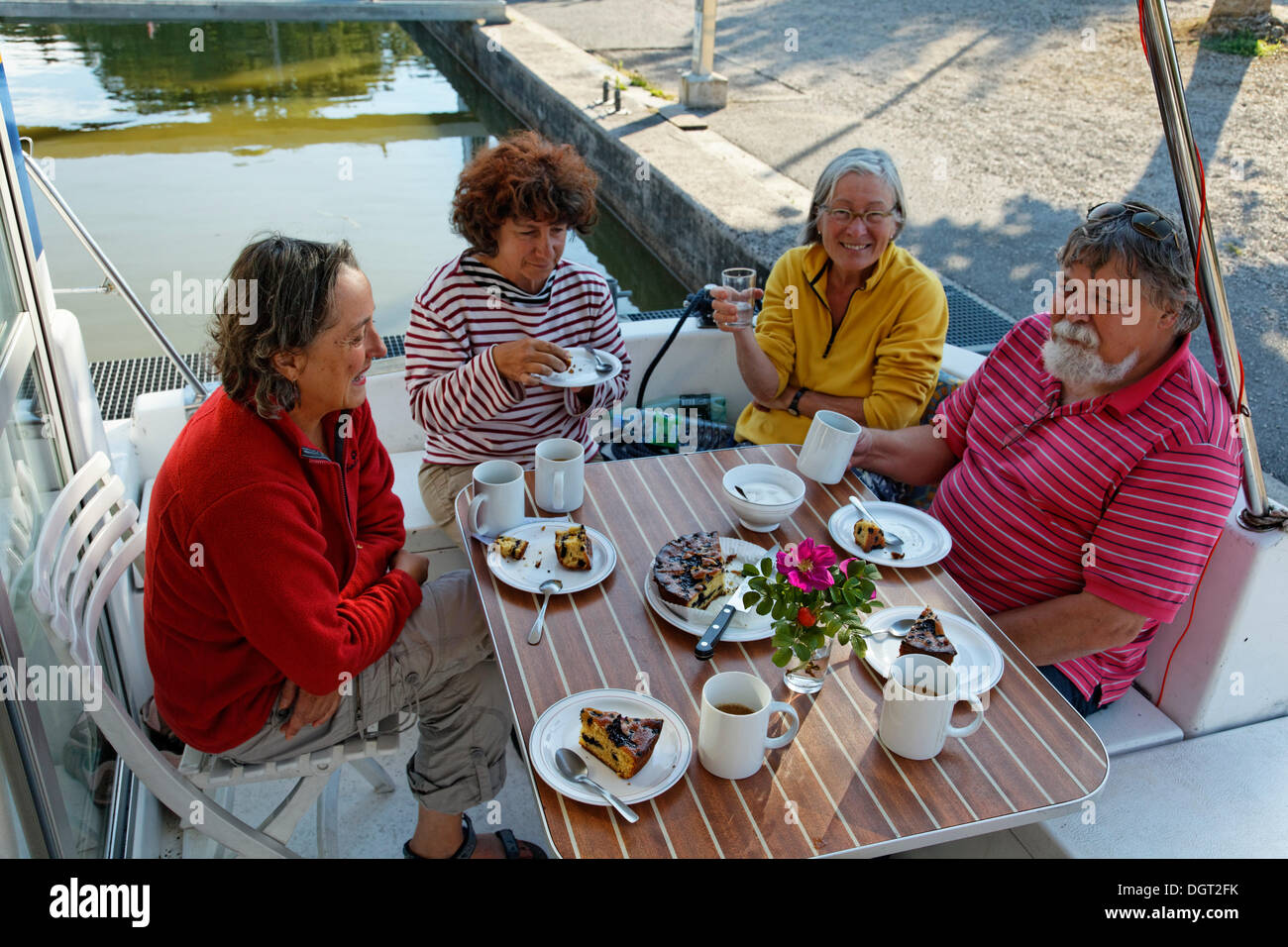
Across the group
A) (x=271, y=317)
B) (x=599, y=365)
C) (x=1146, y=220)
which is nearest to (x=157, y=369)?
(x=599, y=365)

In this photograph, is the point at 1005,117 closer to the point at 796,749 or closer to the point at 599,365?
the point at 599,365

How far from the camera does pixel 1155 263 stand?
1.91m

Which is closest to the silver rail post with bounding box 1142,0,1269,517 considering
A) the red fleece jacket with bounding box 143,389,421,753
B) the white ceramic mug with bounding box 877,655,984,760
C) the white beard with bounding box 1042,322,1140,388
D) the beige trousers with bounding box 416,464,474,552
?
the white beard with bounding box 1042,322,1140,388

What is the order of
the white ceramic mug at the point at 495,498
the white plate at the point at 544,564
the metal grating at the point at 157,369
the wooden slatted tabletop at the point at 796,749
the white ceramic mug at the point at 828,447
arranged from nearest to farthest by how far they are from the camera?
the wooden slatted tabletop at the point at 796,749, the white plate at the point at 544,564, the white ceramic mug at the point at 495,498, the white ceramic mug at the point at 828,447, the metal grating at the point at 157,369

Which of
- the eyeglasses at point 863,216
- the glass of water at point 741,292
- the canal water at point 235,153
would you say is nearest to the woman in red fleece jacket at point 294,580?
the glass of water at point 741,292

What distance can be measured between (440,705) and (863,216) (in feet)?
5.54

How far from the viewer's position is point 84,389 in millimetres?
2389

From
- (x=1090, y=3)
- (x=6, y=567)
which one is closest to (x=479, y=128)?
(x=1090, y=3)

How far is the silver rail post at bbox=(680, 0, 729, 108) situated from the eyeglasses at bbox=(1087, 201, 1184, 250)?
713 cm

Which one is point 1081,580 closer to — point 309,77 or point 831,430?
point 831,430

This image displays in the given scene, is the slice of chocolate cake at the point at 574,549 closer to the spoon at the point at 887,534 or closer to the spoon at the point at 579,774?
the spoon at the point at 579,774

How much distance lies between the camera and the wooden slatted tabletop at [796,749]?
1.36 meters

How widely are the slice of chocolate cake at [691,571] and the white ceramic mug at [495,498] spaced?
0.33 metres

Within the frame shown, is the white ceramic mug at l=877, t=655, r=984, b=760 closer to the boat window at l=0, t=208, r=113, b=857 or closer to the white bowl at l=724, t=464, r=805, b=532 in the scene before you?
the white bowl at l=724, t=464, r=805, b=532
